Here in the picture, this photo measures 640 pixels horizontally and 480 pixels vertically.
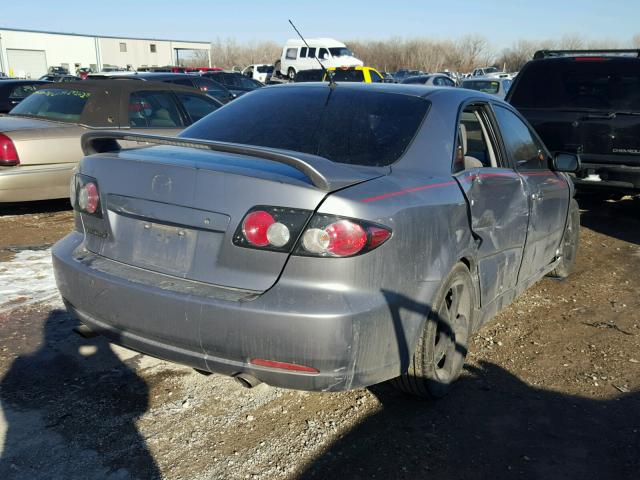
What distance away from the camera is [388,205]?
269 cm

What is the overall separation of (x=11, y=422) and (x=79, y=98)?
17.5 ft

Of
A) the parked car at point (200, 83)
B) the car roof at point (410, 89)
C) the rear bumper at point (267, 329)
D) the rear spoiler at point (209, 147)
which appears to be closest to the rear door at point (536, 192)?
the car roof at point (410, 89)

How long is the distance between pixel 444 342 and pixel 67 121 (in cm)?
566

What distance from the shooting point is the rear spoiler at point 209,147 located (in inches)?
99.3

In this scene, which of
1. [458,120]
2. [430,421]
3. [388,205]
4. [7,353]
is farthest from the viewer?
[7,353]

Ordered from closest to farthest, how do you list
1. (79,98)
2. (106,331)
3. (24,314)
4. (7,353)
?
(106,331), (7,353), (24,314), (79,98)

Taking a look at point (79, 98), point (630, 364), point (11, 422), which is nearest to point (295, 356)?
point (11, 422)

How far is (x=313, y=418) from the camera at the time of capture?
318cm

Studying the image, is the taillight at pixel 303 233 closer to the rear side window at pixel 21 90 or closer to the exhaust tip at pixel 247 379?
the exhaust tip at pixel 247 379

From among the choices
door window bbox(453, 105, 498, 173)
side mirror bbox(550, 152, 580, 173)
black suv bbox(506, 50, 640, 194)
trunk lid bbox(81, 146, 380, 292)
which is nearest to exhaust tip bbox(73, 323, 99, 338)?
trunk lid bbox(81, 146, 380, 292)

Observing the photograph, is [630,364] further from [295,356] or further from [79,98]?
[79,98]

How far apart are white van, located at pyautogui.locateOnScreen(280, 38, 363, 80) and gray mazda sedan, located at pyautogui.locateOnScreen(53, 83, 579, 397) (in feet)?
93.2

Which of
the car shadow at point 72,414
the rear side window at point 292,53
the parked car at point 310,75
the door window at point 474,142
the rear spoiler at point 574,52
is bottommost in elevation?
the car shadow at point 72,414

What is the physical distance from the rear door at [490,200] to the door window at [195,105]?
503 cm
